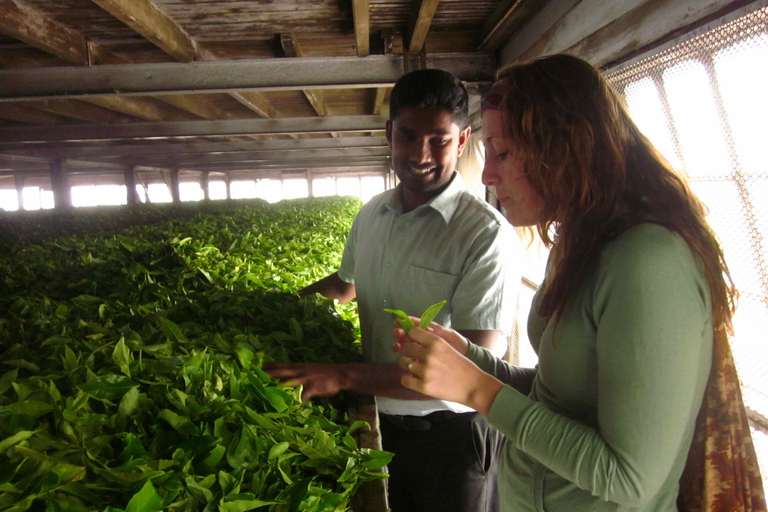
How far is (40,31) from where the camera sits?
4.28m

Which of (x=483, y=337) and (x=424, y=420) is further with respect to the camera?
(x=424, y=420)

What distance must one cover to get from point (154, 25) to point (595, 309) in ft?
14.8

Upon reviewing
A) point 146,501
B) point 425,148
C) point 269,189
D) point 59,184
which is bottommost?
point 146,501

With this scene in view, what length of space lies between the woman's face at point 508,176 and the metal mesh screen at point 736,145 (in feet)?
1.81

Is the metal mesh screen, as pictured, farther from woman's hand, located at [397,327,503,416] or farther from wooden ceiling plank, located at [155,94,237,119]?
wooden ceiling plank, located at [155,94,237,119]

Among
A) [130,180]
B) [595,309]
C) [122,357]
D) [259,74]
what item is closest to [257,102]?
[259,74]

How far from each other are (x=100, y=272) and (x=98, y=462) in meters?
2.71

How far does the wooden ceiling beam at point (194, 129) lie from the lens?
406 inches

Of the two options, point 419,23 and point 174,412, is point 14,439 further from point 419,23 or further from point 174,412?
point 419,23

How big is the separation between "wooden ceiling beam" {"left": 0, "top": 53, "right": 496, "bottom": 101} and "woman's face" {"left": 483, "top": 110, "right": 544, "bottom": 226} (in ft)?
13.2

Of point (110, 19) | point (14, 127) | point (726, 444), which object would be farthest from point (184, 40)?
point (14, 127)

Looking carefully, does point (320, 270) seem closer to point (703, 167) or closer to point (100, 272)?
point (100, 272)

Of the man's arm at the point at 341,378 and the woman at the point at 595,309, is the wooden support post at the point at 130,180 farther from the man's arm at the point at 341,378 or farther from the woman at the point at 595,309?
the woman at the point at 595,309

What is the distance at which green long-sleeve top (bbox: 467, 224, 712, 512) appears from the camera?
105 centimetres
